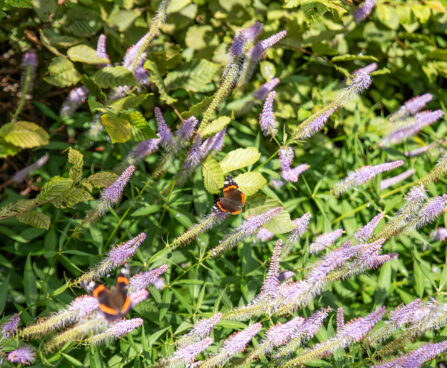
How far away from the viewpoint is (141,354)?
277 centimetres

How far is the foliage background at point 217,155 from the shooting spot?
10.0ft

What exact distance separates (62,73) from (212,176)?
145 centimetres

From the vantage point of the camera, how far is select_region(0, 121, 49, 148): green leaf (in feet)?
7.46

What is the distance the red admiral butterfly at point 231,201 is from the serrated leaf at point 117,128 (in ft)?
2.24

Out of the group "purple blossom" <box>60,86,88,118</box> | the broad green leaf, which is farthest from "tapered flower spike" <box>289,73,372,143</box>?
"purple blossom" <box>60,86,88,118</box>

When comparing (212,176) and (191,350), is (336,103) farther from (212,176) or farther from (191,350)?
(191,350)

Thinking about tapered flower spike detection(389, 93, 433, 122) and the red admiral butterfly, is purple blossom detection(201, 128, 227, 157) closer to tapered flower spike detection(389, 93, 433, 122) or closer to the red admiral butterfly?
the red admiral butterfly

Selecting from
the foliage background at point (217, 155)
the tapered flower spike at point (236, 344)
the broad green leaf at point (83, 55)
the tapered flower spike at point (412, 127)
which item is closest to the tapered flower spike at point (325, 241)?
the foliage background at point (217, 155)

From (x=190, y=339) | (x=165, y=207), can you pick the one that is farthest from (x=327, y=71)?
(x=190, y=339)

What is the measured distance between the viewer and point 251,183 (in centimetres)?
286

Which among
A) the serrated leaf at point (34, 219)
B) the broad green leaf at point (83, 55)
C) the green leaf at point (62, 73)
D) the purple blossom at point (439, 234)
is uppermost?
the broad green leaf at point (83, 55)

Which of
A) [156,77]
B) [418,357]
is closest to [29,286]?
[156,77]

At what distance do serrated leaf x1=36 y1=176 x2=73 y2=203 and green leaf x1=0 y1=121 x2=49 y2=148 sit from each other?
0.27m

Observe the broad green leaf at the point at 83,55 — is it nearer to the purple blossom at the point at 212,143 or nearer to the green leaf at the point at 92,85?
the green leaf at the point at 92,85
